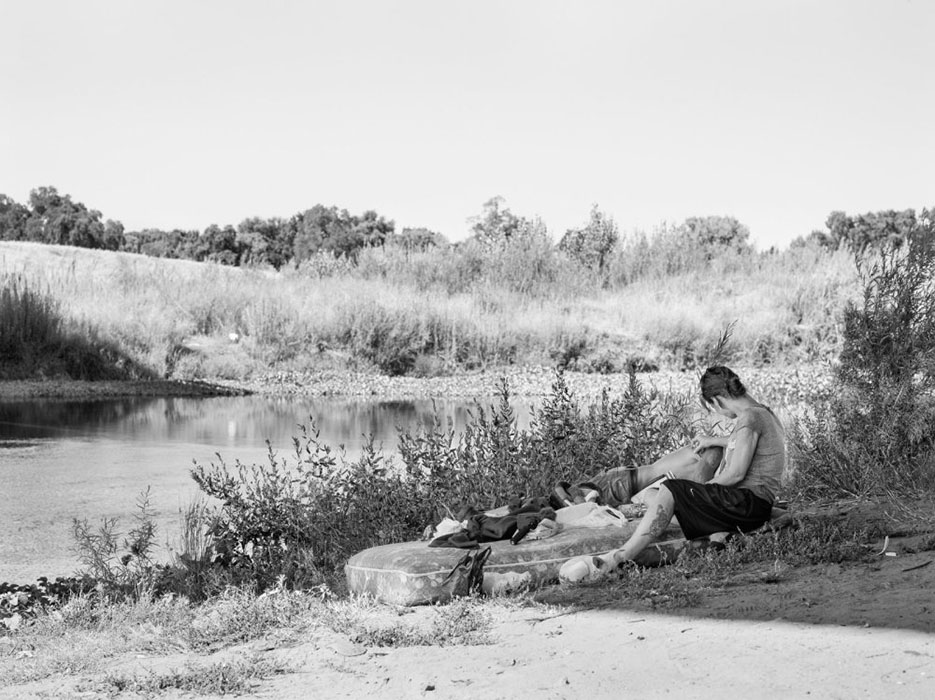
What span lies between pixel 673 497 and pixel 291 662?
266cm

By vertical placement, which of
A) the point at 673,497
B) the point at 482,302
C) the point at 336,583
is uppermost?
the point at 482,302

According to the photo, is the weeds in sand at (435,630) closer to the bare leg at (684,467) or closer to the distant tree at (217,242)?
the bare leg at (684,467)

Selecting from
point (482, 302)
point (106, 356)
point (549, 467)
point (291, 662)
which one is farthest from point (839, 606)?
→ point (482, 302)

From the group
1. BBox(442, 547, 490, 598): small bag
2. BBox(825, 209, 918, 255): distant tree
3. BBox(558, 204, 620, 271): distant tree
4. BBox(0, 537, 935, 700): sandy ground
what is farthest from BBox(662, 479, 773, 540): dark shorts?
BBox(825, 209, 918, 255): distant tree

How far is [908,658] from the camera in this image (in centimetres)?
486

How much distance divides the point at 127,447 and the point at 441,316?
14.3 metres

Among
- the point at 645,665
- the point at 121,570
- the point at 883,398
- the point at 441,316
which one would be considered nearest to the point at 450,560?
the point at 645,665

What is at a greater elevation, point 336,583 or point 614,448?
point 614,448

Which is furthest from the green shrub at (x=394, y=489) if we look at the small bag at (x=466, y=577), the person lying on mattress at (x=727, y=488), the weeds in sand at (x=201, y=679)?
the weeds in sand at (x=201, y=679)

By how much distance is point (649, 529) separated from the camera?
6852 mm

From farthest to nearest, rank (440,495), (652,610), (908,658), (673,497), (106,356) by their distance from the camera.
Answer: (106,356), (440,495), (673,497), (652,610), (908,658)

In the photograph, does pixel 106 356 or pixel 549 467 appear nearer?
pixel 549 467

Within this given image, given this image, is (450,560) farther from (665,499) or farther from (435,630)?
(665,499)

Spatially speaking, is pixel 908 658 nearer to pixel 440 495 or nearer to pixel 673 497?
pixel 673 497
